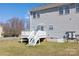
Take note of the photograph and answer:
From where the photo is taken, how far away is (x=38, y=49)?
25.5 feet

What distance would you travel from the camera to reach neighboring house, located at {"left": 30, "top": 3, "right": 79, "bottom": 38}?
835 cm

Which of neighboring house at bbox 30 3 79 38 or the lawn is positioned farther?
neighboring house at bbox 30 3 79 38

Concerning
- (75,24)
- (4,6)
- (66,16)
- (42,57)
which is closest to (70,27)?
(75,24)

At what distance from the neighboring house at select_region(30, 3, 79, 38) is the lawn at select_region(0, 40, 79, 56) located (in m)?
0.46

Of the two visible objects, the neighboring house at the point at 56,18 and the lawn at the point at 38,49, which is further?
the neighboring house at the point at 56,18

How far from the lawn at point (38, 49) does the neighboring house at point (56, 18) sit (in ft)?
1.51

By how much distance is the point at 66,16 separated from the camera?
362 inches

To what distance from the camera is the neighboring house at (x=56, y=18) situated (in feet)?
27.4

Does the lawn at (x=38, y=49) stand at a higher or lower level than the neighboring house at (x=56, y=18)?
lower

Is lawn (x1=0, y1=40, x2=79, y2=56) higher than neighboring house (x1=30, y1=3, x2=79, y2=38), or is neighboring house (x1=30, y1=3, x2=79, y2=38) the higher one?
neighboring house (x1=30, y1=3, x2=79, y2=38)

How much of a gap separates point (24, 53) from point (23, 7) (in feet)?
3.71

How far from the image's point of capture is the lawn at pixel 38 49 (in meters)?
7.66

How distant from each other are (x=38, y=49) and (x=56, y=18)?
1560mm

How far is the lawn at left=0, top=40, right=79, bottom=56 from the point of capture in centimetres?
766
